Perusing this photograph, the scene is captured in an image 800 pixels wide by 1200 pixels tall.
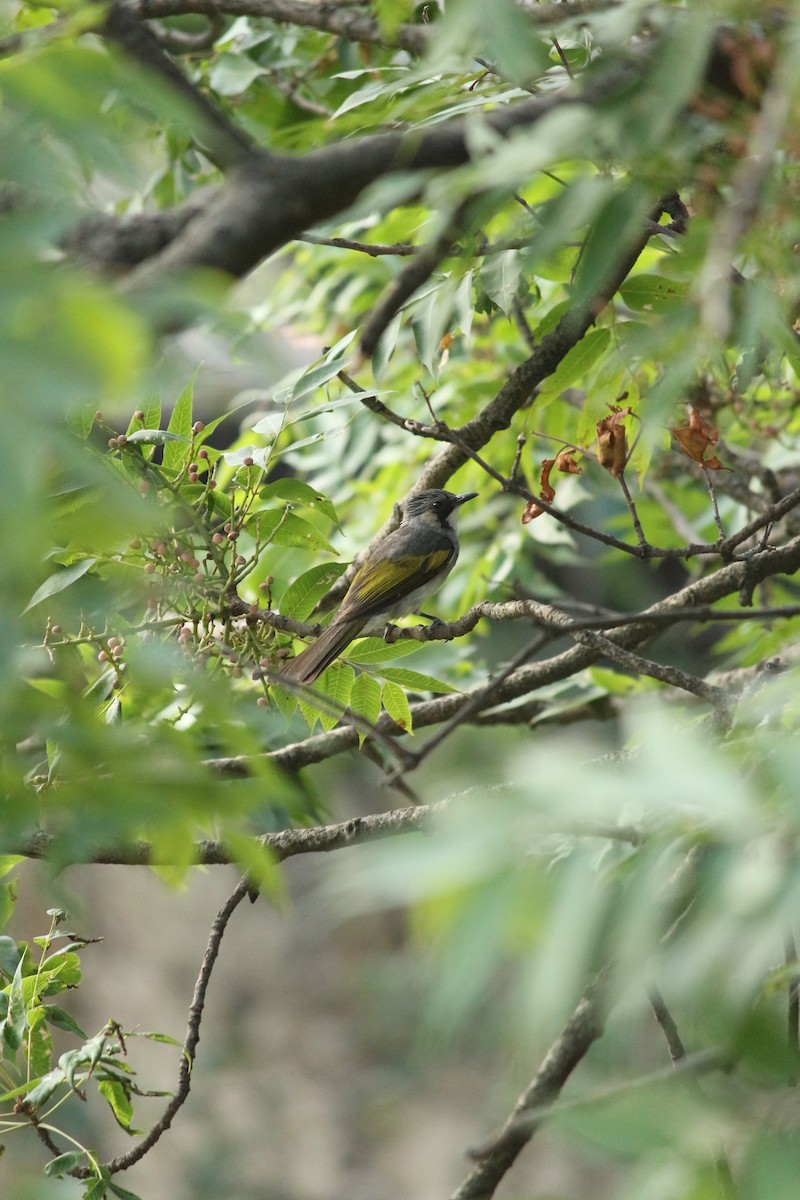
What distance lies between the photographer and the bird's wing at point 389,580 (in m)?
4.01

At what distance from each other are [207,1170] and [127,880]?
114 inches

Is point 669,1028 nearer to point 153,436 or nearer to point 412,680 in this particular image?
point 412,680

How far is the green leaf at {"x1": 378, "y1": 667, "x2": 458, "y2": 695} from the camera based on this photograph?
2.64 meters

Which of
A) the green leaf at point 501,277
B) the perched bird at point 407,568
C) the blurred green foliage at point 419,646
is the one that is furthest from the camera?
the perched bird at point 407,568

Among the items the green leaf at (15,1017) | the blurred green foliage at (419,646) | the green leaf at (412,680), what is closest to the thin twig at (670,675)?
the blurred green foliage at (419,646)

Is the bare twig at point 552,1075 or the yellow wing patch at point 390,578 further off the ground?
the bare twig at point 552,1075

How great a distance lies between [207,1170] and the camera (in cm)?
837

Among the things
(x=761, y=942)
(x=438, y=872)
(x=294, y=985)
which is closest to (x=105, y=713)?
(x=438, y=872)

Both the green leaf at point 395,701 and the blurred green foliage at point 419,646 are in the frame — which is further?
the green leaf at point 395,701

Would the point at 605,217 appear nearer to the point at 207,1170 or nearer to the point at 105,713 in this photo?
the point at 105,713

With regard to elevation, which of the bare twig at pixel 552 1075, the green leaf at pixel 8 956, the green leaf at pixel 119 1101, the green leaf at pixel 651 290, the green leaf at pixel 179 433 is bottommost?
the bare twig at pixel 552 1075

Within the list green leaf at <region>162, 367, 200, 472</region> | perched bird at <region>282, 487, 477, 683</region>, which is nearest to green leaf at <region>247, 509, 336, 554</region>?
green leaf at <region>162, 367, 200, 472</region>

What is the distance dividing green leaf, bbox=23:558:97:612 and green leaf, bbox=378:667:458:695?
0.75 metres

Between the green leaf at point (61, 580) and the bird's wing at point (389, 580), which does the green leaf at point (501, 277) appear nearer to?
the green leaf at point (61, 580)
